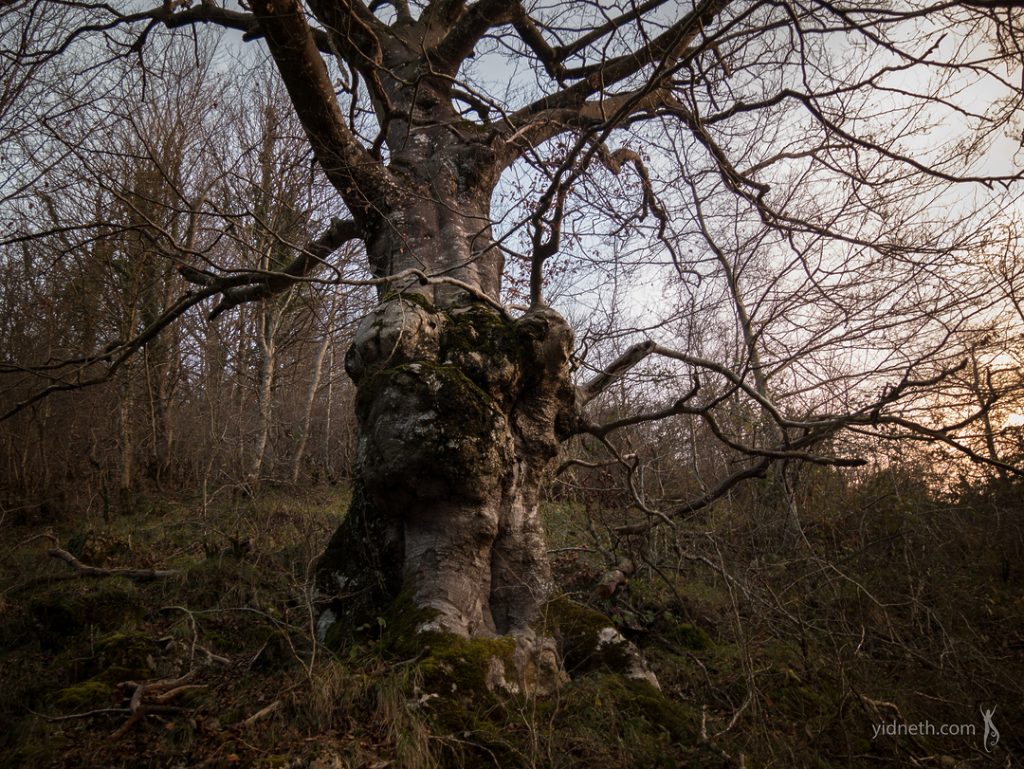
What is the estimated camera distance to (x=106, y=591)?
164 inches

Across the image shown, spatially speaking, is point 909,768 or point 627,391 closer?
point 909,768

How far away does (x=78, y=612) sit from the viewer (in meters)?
3.99

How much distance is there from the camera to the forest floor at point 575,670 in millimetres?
2154

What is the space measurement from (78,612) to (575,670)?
3572 millimetres

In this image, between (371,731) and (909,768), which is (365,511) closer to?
(371,731)

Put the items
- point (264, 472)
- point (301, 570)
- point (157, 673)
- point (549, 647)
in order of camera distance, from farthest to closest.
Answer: point (264, 472), point (301, 570), point (157, 673), point (549, 647)

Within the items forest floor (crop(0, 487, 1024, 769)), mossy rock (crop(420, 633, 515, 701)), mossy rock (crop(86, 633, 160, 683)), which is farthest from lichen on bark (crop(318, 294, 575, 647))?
mossy rock (crop(86, 633, 160, 683))

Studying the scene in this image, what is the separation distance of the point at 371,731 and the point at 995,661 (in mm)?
3683

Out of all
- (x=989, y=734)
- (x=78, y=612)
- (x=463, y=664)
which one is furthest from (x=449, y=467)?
(x=78, y=612)

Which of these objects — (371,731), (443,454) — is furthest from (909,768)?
(443,454)

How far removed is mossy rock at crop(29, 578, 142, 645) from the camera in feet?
13.0

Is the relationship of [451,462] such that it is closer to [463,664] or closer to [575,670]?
[463,664]

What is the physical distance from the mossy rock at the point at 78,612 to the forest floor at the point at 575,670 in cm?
1

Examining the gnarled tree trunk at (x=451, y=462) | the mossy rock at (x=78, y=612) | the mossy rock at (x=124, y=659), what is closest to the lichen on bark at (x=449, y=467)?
the gnarled tree trunk at (x=451, y=462)
